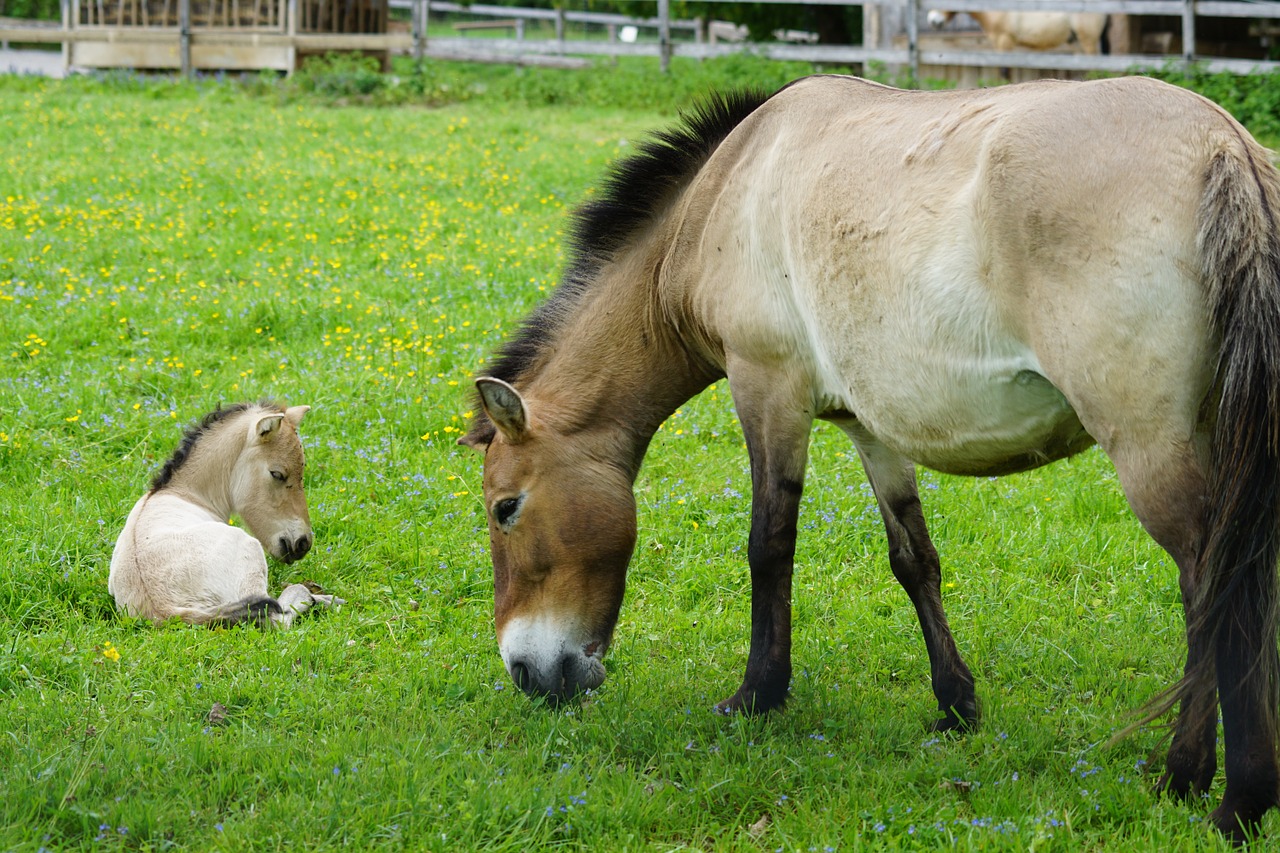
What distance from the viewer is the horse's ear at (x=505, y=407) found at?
4070mm

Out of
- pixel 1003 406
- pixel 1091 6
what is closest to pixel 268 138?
pixel 1091 6

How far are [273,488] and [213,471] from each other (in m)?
0.36

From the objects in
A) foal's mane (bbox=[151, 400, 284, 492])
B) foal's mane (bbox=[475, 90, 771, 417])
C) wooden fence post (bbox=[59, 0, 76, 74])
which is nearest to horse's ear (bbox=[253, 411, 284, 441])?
foal's mane (bbox=[151, 400, 284, 492])

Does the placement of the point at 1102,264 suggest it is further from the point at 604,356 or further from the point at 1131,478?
the point at 604,356

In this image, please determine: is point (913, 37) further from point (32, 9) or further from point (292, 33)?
point (32, 9)

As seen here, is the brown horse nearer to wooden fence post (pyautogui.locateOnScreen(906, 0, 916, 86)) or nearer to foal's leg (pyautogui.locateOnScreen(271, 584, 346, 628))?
foal's leg (pyautogui.locateOnScreen(271, 584, 346, 628))

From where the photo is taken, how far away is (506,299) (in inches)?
357

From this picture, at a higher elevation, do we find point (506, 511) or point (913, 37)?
point (913, 37)

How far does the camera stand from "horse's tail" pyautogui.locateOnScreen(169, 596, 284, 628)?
5.07 meters

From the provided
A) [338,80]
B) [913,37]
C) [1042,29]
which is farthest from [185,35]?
[1042,29]

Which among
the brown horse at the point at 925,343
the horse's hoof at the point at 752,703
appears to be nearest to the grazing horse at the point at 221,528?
the brown horse at the point at 925,343

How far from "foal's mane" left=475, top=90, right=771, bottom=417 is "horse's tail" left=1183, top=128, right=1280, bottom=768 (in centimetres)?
196

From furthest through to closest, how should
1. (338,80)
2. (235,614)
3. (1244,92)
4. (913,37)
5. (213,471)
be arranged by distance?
(338,80)
(913,37)
(1244,92)
(213,471)
(235,614)

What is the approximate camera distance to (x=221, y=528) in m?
5.46
